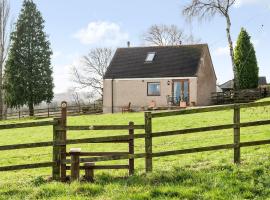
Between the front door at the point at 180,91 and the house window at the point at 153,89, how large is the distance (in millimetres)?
1722

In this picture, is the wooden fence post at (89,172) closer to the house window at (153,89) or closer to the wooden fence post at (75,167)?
the wooden fence post at (75,167)

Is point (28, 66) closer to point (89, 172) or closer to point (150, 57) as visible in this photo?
point (150, 57)

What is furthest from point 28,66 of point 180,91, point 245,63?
point 245,63

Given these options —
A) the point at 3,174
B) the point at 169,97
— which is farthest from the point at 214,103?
the point at 3,174

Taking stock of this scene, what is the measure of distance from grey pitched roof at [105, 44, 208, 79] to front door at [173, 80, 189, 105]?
31.1 inches

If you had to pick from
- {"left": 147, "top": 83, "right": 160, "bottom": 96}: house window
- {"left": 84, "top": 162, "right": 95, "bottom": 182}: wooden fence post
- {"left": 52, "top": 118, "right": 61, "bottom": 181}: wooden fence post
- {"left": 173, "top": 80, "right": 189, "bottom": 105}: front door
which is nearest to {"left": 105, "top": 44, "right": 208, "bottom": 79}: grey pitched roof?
{"left": 173, "top": 80, "right": 189, "bottom": 105}: front door

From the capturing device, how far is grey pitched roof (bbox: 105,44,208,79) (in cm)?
4344

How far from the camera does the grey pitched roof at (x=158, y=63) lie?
43.4 meters

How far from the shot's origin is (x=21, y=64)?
5150 cm

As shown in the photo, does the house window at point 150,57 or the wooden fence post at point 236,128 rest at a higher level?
the house window at point 150,57

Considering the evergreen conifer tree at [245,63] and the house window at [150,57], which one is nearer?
the house window at [150,57]

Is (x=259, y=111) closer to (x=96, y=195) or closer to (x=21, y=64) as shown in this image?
(x=96, y=195)

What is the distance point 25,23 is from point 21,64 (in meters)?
5.23

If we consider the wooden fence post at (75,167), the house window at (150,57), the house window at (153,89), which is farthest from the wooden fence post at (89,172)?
the house window at (150,57)
